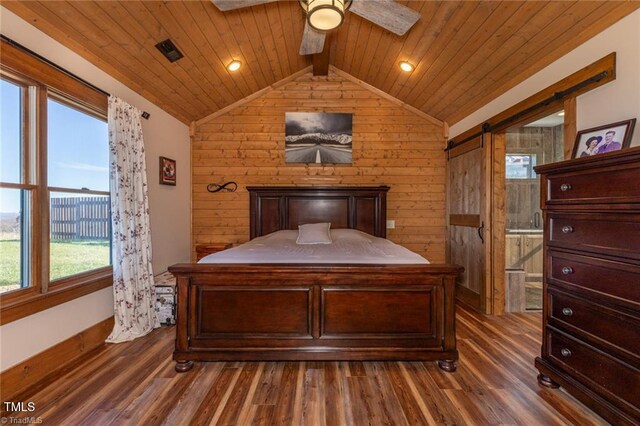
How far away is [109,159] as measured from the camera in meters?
2.66

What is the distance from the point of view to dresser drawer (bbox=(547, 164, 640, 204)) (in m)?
1.48

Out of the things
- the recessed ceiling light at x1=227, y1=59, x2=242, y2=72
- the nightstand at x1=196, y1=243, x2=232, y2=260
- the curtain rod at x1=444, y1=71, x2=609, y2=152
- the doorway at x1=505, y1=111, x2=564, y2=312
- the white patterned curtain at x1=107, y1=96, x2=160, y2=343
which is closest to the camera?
the curtain rod at x1=444, y1=71, x2=609, y2=152

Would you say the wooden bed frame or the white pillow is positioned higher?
the white pillow

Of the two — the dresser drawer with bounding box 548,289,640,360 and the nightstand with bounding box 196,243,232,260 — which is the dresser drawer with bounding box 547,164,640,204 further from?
the nightstand with bounding box 196,243,232,260

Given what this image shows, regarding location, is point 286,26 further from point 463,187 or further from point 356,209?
point 463,187

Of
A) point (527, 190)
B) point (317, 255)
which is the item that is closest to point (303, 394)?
point (317, 255)

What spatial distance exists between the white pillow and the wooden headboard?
22.3 inches

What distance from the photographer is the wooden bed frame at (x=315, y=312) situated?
2205mm

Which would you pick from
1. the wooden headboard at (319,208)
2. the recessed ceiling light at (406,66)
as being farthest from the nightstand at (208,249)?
the recessed ceiling light at (406,66)

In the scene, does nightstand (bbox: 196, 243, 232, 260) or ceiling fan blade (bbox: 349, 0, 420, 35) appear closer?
ceiling fan blade (bbox: 349, 0, 420, 35)

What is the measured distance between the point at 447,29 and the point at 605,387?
278 cm

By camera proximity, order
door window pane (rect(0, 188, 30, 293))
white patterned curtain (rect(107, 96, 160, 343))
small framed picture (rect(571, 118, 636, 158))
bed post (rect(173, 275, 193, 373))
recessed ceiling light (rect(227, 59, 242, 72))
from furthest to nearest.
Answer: recessed ceiling light (rect(227, 59, 242, 72)) → white patterned curtain (rect(107, 96, 160, 343)) → bed post (rect(173, 275, 193, 373)) → door window pane (rect(0, 188, 30, 293)) → small framed picture (rect(571, 118, 636, 158))

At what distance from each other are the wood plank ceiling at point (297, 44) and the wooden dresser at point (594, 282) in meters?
1.19

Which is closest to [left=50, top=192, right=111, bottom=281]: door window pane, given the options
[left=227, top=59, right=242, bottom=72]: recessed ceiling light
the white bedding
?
the white bedding
